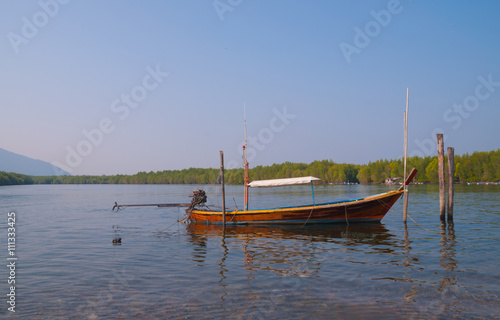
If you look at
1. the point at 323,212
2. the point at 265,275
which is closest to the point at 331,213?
the point at 323,212

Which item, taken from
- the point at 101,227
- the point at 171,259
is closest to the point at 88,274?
the point at 171,259

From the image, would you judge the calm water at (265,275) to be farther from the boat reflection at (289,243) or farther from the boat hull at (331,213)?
the boat hull at (331,213)

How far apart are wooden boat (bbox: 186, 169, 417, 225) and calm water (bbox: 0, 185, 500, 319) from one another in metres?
1.90

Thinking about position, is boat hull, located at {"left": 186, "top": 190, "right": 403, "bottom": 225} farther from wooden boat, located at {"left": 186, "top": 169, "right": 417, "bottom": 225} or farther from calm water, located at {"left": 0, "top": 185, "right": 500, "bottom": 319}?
calm water, located at {"left": 0, "top": 185, "right": 500, "bottom": 319}

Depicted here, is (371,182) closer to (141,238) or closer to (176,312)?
(141,238)

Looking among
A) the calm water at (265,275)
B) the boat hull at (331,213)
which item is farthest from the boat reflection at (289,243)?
the boat hull at (331,213)

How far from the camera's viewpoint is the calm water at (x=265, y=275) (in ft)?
33.3

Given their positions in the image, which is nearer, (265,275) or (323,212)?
(265,275)

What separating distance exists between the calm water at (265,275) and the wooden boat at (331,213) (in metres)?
1.90

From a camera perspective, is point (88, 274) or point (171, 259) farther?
point (171, 259)

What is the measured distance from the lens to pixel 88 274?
47.6 ft

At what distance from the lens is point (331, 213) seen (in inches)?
1040

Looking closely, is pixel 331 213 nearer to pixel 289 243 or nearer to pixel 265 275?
pixel 289 243

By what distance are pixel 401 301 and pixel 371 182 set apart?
587ft
